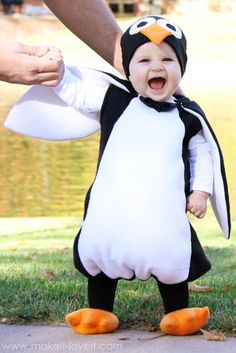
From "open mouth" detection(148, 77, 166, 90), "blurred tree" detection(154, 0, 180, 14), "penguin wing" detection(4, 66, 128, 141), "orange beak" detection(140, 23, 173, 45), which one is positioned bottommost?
"penguin wing" detection(4, 66, 128, 141)

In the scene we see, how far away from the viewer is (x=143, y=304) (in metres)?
4.68

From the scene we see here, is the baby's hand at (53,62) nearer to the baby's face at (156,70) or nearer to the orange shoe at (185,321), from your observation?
the baby's face at (156,70)

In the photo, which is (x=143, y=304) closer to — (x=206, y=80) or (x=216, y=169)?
(x=216, y=169)

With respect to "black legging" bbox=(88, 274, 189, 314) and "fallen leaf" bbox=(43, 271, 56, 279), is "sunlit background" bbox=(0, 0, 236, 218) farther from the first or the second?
"fallen leaf" bbox=(43, 271, 56, 279)

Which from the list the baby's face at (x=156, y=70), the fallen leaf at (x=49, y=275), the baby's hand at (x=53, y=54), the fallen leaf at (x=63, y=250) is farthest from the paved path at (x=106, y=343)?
the fallen leaf at (x=63, y=250)

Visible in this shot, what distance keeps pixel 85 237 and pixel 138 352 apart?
0.48 m

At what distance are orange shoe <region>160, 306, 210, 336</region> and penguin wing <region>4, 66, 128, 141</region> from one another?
0.82 metres

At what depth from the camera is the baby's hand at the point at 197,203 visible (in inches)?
158

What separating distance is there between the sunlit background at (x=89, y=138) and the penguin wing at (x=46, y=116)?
57cm

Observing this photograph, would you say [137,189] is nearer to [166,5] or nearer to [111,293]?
[111,293]

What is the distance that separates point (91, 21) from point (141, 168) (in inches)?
45.1

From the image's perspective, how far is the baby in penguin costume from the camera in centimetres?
395

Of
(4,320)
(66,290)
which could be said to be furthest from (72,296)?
(4,320)

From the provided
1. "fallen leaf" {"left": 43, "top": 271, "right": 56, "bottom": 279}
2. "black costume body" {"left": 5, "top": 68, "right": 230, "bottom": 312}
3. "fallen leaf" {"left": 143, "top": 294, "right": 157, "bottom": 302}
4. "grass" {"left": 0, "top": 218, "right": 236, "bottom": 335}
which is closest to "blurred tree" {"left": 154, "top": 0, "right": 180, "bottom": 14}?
"grass" {"left": 0, "top": 218, "right": 236, "bottom": 335}
